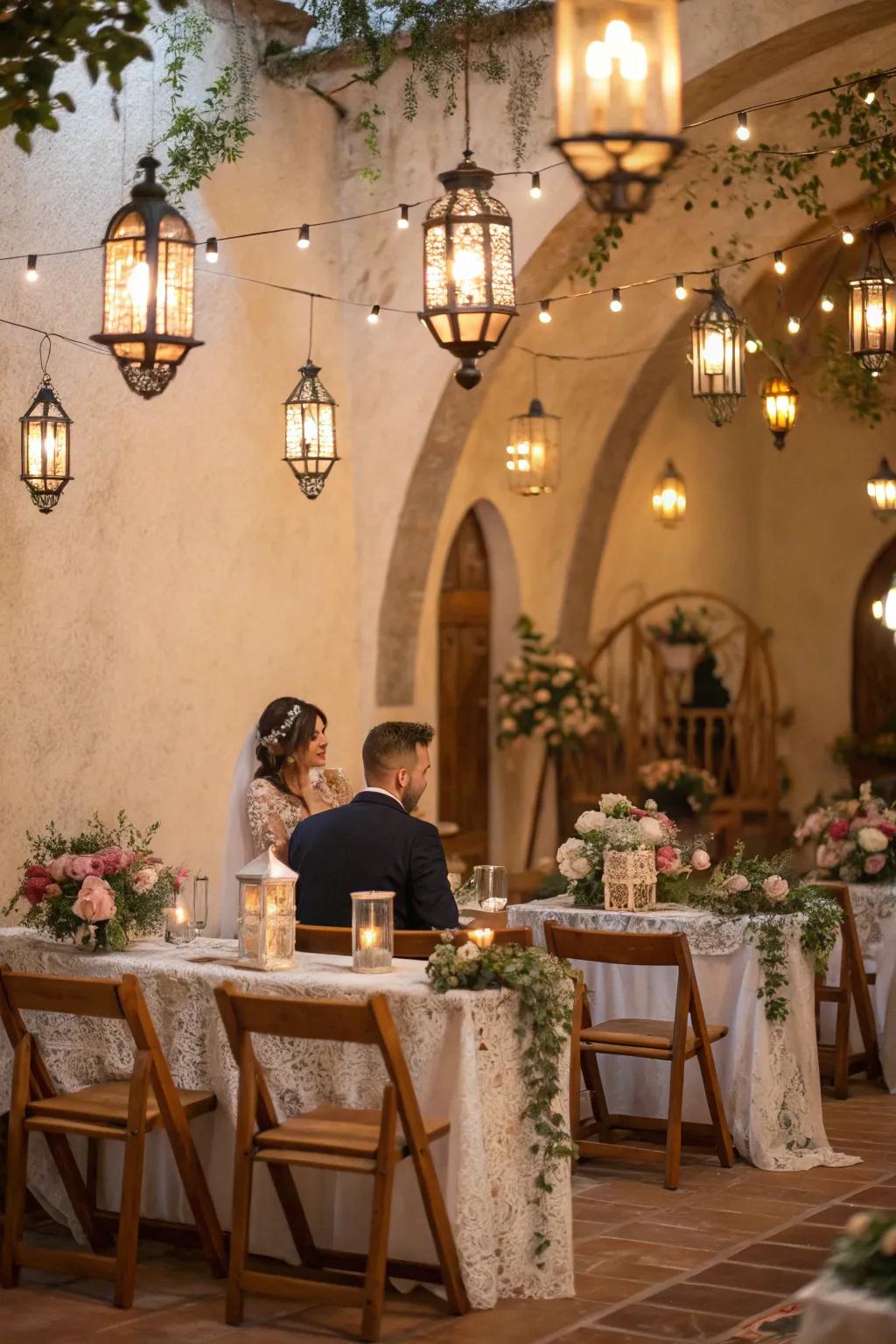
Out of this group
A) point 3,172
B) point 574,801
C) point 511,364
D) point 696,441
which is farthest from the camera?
point 696,441

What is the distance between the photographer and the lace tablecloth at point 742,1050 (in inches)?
254

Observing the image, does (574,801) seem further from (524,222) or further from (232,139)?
(232,139)

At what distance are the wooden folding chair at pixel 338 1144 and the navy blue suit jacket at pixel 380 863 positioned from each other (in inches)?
38.2

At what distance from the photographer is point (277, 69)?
9.49 m

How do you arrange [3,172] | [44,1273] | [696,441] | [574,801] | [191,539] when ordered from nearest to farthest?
1. [44,1273]
2. [3,172]
3. [191,539]
4. [574,801]
5. [696,441]

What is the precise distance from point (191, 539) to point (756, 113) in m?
3.76

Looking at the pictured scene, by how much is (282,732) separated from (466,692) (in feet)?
12.2

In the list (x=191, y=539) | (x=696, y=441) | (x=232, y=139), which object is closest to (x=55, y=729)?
(x=191, y=539)

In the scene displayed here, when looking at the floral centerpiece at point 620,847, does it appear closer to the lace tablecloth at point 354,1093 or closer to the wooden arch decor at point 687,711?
the lace tablecloth at point 354,1093

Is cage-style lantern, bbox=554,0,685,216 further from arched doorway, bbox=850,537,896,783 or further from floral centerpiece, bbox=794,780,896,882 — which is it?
arched doorway, bbox=850,537,896,783

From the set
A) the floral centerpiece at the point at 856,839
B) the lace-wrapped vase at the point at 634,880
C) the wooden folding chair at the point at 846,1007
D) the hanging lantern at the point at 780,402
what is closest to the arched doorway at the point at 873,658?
the hanging lantern at the point at 780,402

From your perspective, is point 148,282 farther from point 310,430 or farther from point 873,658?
point 873,658

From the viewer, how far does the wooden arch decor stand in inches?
478

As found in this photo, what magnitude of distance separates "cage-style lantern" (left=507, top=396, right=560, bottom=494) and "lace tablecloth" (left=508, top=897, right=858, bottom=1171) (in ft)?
13.7
